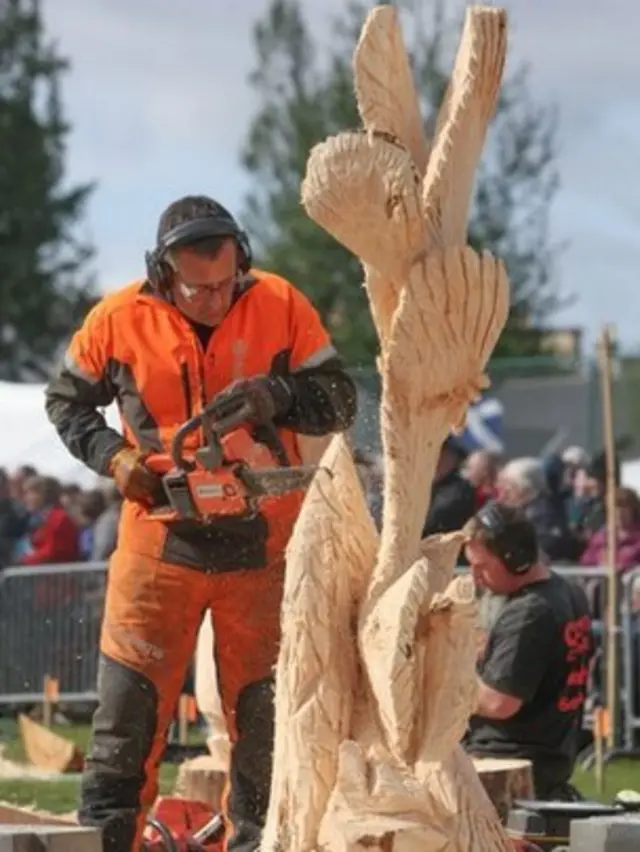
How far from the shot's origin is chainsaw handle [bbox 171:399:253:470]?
23.3 feet

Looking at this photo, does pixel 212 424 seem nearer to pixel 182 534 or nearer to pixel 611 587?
pixel 182 534

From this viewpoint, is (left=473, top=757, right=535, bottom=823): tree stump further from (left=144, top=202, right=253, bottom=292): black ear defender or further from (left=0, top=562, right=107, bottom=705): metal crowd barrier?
(left=0, top=562, right=107, bottom=705): metal crowd barrier

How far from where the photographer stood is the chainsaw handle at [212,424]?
711 cm

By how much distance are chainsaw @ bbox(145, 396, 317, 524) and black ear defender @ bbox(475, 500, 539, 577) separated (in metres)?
2.45

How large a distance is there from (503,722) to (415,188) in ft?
11.5

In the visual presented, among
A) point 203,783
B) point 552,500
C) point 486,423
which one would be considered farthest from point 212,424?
point 486,423

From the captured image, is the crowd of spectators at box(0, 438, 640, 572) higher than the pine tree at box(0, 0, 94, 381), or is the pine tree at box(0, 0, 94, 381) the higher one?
the pine tree at box(0, 0, 94, 381)

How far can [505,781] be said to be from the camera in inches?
342

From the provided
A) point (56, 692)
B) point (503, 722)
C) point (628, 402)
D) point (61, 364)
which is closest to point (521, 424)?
point (628, 402)

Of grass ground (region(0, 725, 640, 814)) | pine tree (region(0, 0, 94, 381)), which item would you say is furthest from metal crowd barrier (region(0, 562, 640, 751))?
pine tree (region(0, 0, 94, 381))

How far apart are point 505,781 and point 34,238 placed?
1542 inches

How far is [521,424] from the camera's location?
27.1 m

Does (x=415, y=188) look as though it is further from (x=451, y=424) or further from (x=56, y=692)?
(x=56, y=692)

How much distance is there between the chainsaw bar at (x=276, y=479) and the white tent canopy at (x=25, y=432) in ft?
35.5
